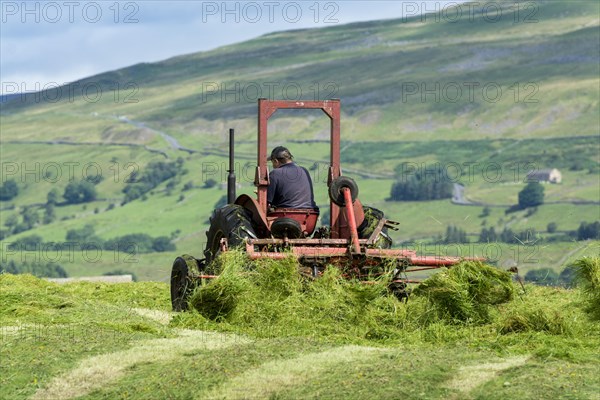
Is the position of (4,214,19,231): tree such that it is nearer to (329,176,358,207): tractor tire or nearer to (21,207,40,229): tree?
(21,207,40,229): tree

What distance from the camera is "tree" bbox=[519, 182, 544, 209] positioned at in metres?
165

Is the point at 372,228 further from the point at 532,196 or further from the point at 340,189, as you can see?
the point at 532,196

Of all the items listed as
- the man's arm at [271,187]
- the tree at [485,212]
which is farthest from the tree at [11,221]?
the man's arm at [271,187]

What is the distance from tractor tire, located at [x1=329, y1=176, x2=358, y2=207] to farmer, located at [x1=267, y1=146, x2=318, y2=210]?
0.47m

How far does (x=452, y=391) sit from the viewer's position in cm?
1117

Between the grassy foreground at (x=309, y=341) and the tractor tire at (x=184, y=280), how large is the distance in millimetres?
451

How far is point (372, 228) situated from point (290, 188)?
4.46 ft

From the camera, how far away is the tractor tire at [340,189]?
18453 millimetres

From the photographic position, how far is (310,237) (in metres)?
19.1

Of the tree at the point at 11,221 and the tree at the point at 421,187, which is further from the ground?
the tree at the point at 421,187

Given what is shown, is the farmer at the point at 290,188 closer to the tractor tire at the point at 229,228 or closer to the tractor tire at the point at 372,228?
the tractor tire at the point at 229,228
